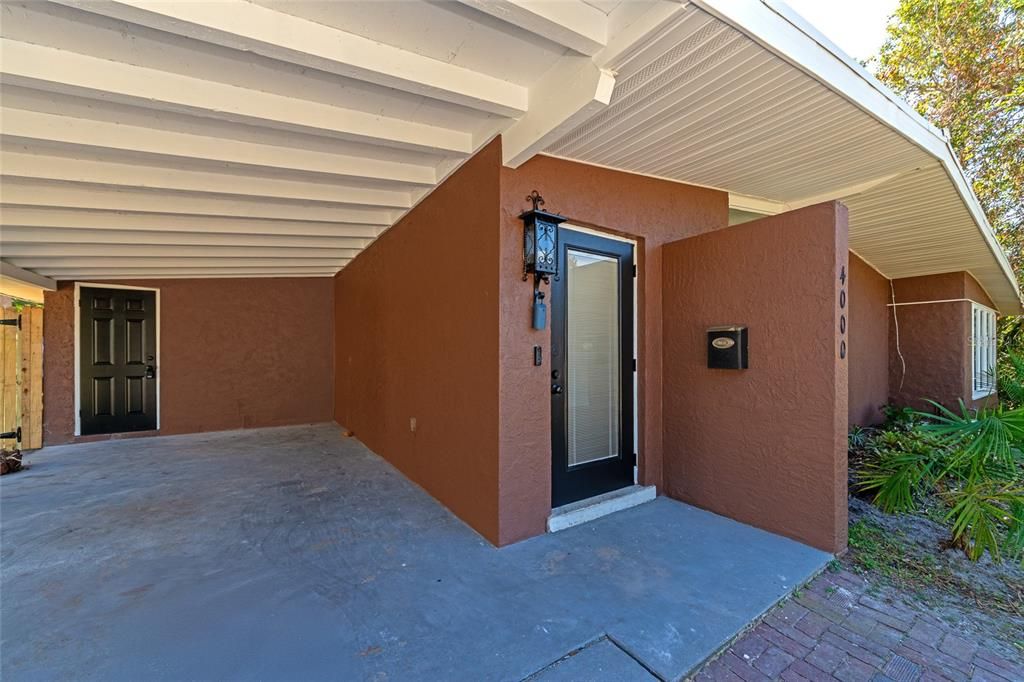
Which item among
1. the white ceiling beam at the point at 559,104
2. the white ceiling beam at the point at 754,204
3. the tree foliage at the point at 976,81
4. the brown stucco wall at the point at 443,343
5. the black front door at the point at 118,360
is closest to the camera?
the white ceiling beam at the point at 559,104

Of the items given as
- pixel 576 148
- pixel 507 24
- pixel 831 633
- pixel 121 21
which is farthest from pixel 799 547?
pixel 121 21

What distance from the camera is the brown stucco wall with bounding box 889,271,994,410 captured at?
6039mm

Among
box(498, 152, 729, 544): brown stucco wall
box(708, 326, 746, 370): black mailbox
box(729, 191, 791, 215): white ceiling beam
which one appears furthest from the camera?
box(729, 191, 791, 215): white ceiling beam

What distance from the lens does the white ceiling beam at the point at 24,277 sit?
464 centimetres

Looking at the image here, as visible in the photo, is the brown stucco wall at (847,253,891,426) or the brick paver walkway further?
the brown stucco wall at (847,253,891,426)

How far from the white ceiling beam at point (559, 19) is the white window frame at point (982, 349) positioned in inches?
302

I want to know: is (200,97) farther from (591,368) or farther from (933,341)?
(933,341)

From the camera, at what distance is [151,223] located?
398 cm

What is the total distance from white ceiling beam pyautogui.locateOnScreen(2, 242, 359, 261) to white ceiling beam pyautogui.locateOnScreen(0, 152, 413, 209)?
1.83 metres

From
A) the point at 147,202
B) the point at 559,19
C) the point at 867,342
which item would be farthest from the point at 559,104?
the point at 867,342

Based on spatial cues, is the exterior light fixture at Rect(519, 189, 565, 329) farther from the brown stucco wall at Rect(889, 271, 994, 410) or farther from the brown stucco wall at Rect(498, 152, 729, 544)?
the brown stucco wall at Rect(889, 271, 994, 410)

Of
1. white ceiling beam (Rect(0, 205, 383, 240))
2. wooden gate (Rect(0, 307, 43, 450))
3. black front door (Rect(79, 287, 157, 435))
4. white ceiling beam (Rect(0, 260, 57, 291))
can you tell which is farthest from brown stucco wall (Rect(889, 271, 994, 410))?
wooden gate (Rect(0, 307, 43, 450))

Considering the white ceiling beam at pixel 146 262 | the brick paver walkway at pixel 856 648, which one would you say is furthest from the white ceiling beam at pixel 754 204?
the white ceiling beam at pixel 146 262

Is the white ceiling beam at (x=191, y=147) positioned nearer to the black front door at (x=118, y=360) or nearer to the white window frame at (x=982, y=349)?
the black front door at (x=118, y=360)
